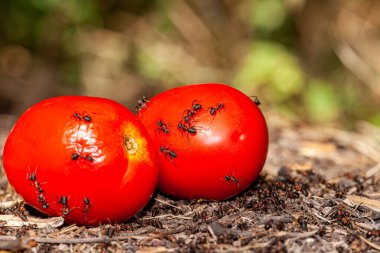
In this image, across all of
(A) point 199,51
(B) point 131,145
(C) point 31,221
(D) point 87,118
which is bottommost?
(C) point 31,221

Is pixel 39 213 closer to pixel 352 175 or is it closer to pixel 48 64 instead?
pixel 352 175

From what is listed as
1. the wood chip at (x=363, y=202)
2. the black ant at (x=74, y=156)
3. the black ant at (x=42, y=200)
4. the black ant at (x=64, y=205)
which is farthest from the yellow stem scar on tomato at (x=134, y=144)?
the wood chip at (x=363, y=202)

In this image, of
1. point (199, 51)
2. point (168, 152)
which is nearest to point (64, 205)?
point (168, 152)

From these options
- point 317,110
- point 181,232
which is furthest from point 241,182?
point 317,110

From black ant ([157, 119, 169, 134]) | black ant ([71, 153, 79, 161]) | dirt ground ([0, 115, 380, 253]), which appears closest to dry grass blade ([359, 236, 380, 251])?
dirt ground ([0, 115, 380, 253])

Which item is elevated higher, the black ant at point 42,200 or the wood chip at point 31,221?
the black ant at point 42,200

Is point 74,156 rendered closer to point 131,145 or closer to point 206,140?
point 131,145

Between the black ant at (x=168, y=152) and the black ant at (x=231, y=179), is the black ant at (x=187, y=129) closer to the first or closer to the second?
the black ant at (x=168, y=152)
